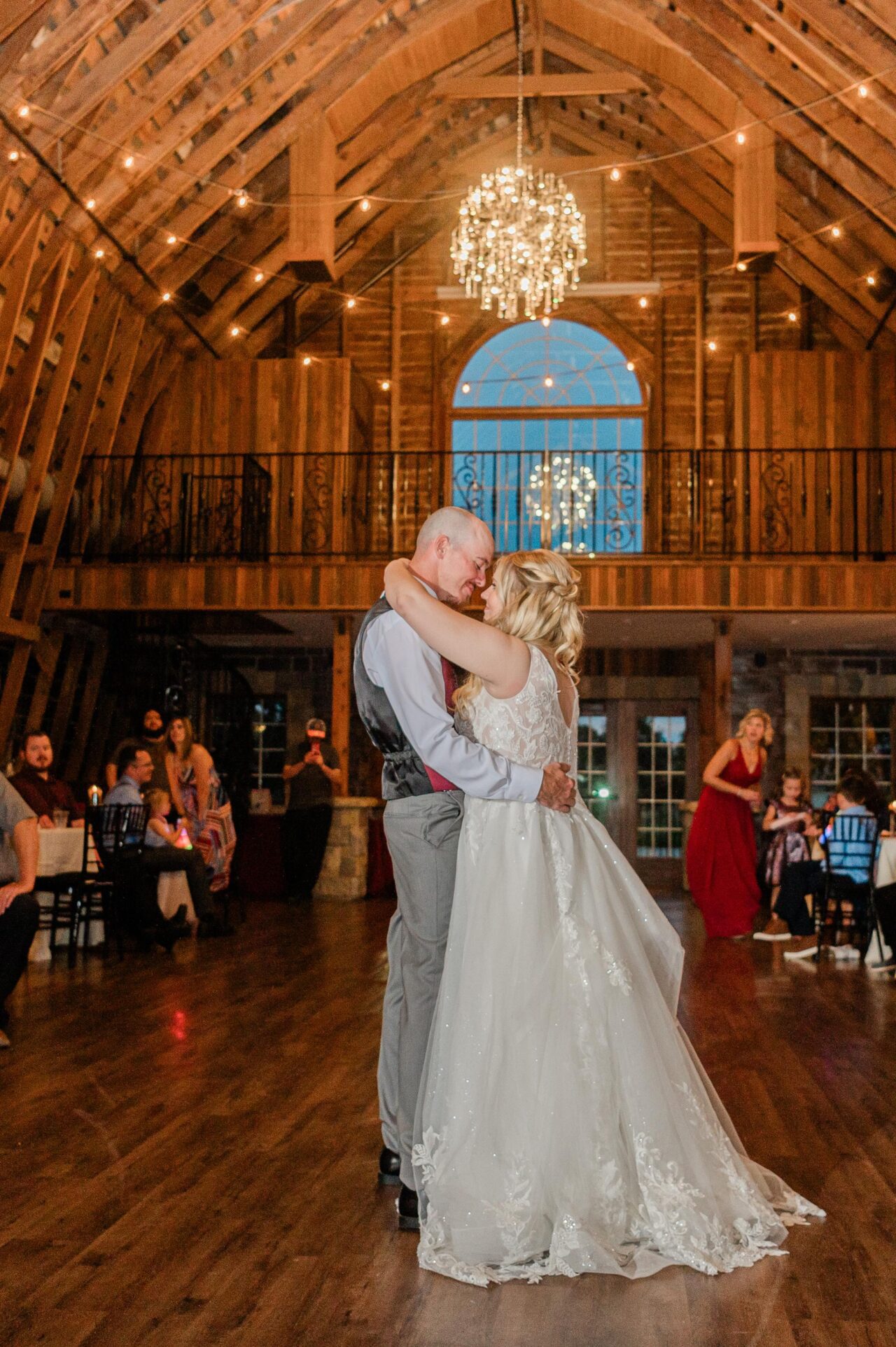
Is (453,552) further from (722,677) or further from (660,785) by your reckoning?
(660,785)

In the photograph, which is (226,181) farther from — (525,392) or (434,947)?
(434,947)

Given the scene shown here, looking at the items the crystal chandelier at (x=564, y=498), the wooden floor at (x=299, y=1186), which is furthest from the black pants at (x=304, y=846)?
the wooden floor at (x=299, y=1186)

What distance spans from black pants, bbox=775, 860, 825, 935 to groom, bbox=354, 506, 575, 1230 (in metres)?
5.82

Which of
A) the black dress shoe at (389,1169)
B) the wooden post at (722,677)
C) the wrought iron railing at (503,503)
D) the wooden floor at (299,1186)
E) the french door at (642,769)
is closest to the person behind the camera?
the wooden floor at (299,1186)

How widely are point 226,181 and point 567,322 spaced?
4.26m

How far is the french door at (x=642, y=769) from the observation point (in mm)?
14242

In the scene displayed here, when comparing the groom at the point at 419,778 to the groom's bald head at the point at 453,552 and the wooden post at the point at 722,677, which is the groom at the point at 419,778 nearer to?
the groom's bald head at the point at 453,552

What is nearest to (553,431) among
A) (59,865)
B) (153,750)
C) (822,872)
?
(153,750)

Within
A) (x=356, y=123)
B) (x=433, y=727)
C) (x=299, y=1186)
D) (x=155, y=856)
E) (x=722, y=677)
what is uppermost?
(x=356, y=123)

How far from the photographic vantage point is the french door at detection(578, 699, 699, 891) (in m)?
14.2

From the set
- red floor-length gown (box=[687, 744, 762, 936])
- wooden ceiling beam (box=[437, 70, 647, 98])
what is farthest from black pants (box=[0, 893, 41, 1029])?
wooden ceiling beam (box=[437, 70, 647, 98])

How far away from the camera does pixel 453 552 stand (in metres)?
2.97

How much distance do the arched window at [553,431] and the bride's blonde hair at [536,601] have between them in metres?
10.2

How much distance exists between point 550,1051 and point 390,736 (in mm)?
739
